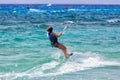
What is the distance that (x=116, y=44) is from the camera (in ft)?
72.6

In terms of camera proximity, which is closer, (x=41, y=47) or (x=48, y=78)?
(x=48, y=78)

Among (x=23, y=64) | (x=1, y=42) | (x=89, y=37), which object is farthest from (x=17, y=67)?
(x=89, y=37)

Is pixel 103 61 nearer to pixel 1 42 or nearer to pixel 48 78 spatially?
pixel 48 78

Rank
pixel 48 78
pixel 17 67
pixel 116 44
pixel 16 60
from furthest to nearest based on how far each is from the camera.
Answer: pixel 116 44 → pixel 16 60 → pixel 17 67 → pixel 48 78

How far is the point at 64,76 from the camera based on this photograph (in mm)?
13227

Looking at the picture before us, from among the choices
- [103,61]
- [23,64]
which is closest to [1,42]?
[23,64]

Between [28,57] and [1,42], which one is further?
[1,42]

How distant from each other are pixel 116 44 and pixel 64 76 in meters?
9.56

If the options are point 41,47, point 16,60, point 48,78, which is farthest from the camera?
point 41,47

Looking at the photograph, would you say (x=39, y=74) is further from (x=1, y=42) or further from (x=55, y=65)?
(x=1, y=42)

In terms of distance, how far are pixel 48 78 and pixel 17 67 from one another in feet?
8.75

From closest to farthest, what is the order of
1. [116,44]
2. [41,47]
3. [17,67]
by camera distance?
[17,67]
[41,47]
[116,44]

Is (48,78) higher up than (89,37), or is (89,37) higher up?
(48,78)

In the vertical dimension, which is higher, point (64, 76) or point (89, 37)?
point (64, 76)
